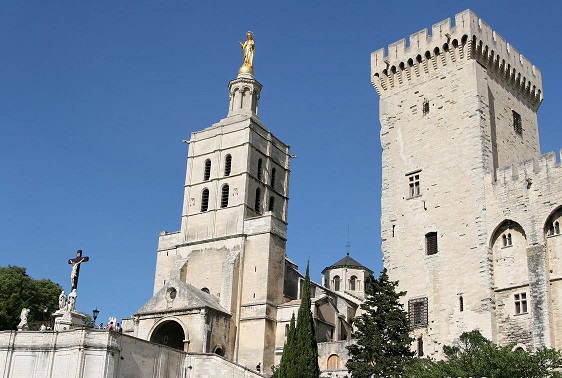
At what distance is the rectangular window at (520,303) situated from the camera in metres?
31.7

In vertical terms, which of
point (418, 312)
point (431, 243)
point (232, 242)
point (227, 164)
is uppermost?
point (227, 164)

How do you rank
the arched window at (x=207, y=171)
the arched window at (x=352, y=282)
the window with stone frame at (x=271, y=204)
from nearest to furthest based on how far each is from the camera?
1. the arched window at (x=207, y=171)
2. the window with stone frame at (x=271, y=204)
3. the arched window at (x=352, y=282)

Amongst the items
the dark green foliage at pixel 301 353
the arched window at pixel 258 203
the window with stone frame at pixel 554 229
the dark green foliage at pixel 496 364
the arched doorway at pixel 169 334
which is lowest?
the dark green foliage at pixel 496 364

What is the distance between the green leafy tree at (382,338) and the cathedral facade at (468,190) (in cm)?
294

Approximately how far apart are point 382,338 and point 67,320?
1429 centimetres

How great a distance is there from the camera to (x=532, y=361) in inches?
938

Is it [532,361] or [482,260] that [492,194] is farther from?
[532,361]

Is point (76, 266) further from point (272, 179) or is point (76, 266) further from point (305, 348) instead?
point (272, 179)

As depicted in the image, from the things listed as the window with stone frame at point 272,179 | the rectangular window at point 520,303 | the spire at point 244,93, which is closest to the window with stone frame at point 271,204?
the window with stone frame at point 272,179

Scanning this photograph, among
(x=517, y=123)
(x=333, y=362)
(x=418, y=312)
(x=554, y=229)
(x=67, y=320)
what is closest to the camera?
(x=554, y=229)

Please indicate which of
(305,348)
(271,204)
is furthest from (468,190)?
(271,204)

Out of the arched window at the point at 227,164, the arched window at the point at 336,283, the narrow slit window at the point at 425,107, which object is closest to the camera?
Result: the narrow slit window at the point at 425,107

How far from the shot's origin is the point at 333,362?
39906mm

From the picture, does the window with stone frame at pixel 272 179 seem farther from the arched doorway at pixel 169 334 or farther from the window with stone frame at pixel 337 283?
the window with stone frame at pixel 337 283
